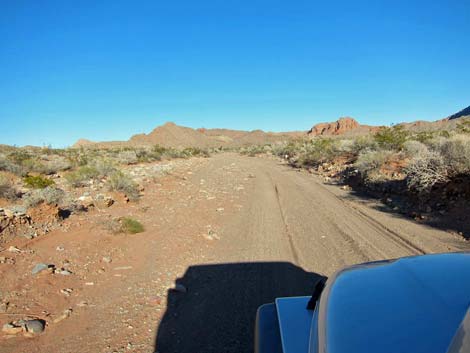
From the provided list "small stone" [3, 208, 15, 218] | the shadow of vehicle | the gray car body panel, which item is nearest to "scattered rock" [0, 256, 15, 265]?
"small stone" [3, 208, 15, 218]

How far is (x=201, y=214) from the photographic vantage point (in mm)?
8914

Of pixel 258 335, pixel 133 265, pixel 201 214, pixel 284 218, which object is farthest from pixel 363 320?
pixel 201 214

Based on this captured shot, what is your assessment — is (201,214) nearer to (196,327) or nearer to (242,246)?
(242,246)

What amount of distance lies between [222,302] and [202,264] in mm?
1380

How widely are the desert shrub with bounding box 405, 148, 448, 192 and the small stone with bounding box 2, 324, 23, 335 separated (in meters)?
9.54

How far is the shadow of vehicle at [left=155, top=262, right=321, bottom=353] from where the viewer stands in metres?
3.43

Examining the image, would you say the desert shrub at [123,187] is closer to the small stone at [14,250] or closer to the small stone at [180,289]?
the small stone at [14,250]

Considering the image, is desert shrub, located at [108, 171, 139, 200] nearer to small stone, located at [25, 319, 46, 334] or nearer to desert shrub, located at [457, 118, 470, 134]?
small stone, located at [25, 319, 46, 334]

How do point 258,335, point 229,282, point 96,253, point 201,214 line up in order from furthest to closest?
1. point 201,214
2. point 96,253
3. point 229,282
4. point 258,335

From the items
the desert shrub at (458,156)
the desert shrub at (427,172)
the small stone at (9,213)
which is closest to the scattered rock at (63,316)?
the small stone at (9,213)

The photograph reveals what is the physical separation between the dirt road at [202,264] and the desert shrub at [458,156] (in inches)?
98.7

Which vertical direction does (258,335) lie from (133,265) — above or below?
above

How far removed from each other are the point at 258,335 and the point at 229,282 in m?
2.81

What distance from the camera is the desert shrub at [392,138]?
1677 centimetres
